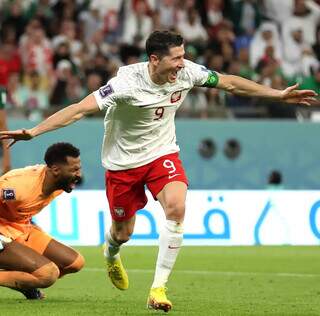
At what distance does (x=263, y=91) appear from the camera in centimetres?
987

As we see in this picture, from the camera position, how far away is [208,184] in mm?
20891

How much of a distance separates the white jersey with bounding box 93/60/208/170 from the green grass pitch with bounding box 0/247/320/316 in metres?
1.28

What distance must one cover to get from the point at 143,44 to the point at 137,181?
430 inches

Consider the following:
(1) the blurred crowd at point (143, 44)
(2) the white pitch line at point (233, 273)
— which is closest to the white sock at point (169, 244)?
(2) the white pitch line at point (233, 273)

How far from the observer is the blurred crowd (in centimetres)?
2019

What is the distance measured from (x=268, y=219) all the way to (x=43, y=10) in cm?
647

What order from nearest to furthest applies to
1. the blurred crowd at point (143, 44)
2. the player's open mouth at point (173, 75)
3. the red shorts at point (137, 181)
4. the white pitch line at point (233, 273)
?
the player's open mouth at point (173, 75), the red shorts at point (137, 181), the white pitch line at point (233, 273), the blurred crowd at point (143, 44)

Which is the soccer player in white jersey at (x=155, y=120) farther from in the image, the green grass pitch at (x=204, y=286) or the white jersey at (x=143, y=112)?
the green grass pitch at (x=204, y=286)

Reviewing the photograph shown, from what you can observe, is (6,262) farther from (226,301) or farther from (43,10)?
(43,10)

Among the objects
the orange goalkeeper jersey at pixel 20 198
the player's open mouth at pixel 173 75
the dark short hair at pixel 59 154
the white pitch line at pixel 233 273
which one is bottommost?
the white pitch line at pixel 233 273

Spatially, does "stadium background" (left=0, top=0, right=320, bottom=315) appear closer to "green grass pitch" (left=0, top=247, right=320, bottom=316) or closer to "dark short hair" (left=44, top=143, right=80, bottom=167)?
"green grass pitch" (left=0, top=247, right=320, bottom=316)

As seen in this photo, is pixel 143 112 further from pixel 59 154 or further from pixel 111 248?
pixel 111 248

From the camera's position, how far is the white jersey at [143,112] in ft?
32.0

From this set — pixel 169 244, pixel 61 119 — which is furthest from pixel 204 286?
pixel 61 119
